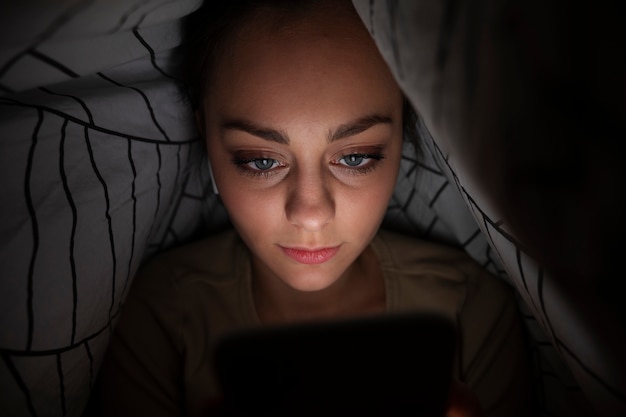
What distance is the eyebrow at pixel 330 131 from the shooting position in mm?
548

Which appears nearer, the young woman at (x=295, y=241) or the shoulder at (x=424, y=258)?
the young woman at (x=295, y=241)

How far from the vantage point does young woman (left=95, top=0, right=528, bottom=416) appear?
0.56 metres

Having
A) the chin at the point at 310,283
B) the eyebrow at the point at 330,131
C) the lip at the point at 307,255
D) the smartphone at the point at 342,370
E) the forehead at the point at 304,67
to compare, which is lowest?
the smartphone at the point at 342,370

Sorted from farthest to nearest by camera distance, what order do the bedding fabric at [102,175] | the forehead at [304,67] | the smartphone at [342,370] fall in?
the smartphone at [342,370] → the forehead at [304,67] → the bedding fabric at [102,175]

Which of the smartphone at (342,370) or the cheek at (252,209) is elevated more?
the cheek at (252,209)

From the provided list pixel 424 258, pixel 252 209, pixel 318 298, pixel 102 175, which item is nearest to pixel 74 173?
pixel 102 175

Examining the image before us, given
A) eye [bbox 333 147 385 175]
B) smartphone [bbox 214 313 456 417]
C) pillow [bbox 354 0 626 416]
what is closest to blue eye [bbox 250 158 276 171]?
eye [bbox 333 147 385 175]

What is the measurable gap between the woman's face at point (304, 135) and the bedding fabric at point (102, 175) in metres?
0.10

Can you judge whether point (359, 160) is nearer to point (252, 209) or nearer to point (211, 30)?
point (252, 209)

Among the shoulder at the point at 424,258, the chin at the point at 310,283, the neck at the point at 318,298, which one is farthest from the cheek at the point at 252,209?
the shoulder at the point at 424,258

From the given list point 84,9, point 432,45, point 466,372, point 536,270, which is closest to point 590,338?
point 536,270

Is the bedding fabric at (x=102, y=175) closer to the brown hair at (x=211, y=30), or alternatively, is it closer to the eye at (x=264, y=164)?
the brown hair at (x=211, y=30)

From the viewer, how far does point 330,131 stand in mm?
545

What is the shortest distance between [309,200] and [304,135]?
0.30 feet
